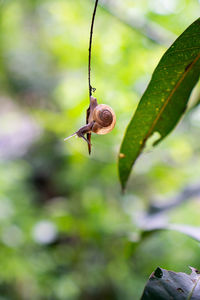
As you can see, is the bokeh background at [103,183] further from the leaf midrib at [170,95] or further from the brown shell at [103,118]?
the brown shell at [103,118]

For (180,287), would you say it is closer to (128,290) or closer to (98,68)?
(98,68)

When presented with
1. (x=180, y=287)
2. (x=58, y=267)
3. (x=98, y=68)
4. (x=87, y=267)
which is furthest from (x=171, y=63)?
(x=58, y=267)

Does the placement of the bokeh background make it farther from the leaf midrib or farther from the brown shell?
the brown shell

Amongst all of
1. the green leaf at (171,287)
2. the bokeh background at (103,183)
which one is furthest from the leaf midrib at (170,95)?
the bokeh background at (103,183)

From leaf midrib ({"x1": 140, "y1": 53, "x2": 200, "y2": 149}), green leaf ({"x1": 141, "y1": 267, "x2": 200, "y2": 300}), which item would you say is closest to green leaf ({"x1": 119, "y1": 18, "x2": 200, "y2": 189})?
leaf midrib ({"x1": 140, "y1": 53, "x2": 200, "y2": 149})

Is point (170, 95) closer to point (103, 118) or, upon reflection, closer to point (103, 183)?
point (103, 118)

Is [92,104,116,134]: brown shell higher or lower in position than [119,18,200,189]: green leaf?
lower
